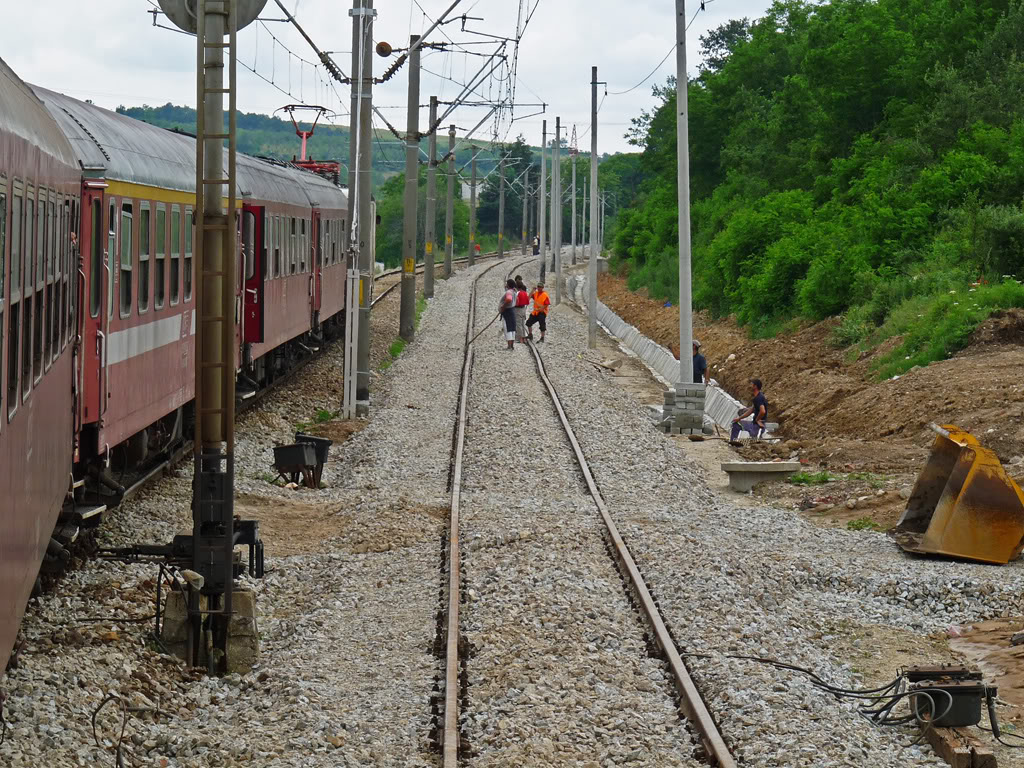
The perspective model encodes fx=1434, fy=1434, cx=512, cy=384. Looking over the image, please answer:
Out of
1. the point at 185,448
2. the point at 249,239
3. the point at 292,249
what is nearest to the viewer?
the point at 185,448

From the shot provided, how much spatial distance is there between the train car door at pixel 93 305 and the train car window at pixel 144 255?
3.98 feet

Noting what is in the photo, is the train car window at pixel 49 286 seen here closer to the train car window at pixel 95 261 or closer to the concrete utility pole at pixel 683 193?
the train car window at pixel 95 261

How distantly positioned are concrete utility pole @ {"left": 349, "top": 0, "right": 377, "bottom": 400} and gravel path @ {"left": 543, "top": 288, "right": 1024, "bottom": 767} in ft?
16.6

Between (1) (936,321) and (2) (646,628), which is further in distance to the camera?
(1) (936,321)

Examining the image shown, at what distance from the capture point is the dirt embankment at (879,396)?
59.2 feet

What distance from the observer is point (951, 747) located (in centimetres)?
746

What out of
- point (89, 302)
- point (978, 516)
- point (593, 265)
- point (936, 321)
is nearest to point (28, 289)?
point (89, 302)

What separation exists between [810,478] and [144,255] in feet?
28.4

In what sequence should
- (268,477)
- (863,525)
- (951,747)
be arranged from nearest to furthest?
(951,747) → (863,525) → (268,477)

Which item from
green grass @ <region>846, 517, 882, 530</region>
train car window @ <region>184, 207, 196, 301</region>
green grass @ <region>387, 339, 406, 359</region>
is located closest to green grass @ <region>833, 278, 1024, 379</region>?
green grass @ <region>846, 517, 882, 530</region>

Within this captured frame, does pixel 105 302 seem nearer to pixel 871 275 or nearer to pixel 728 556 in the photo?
pixel 728 556

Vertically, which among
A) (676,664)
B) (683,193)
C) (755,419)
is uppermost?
(683,193)

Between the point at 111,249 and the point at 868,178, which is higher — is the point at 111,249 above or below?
below

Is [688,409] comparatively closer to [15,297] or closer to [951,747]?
[951,747]
